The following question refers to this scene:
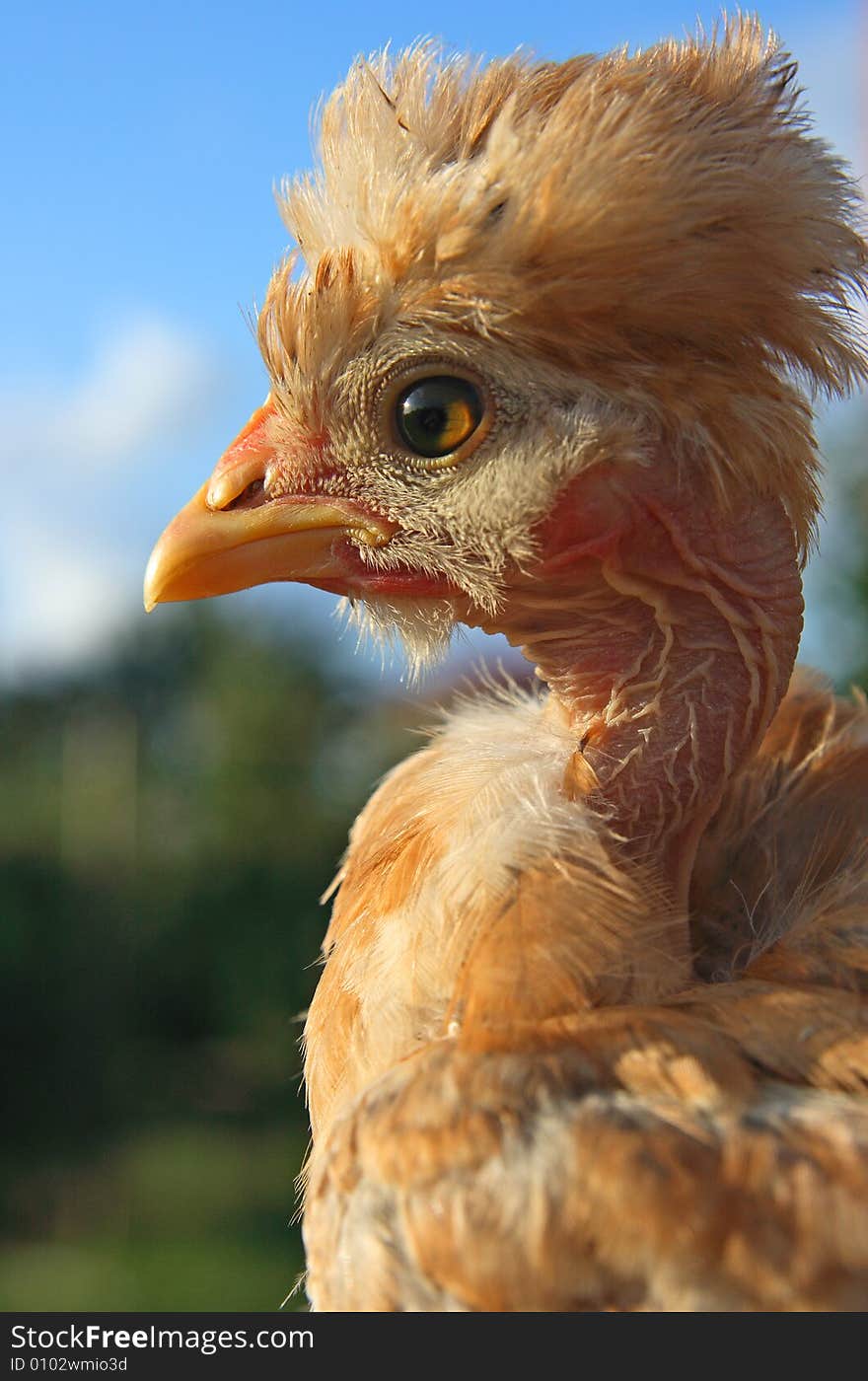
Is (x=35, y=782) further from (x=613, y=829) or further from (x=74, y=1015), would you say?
(x=613, y=829)

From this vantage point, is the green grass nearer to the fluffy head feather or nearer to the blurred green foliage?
the blurred green foliage

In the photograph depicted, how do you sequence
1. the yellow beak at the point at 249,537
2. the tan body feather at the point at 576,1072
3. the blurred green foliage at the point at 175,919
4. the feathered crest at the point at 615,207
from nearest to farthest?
the tan body feather at the point at 576,1072
the feathered crest at the point at 615,207
the yellow beak at the point at 249,537
the blurred green foliage at the point at 175,919

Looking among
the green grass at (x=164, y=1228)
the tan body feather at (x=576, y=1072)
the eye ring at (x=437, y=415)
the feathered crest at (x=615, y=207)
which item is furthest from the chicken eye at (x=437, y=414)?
the green grass at (x=164, y=1228)

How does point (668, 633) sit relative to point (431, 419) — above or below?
below

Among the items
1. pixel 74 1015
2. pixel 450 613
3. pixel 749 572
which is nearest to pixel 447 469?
pixel 450 613

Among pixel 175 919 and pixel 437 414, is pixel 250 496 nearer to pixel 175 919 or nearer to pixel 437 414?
pixel 437 414

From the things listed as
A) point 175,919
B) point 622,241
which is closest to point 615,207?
point 622,241

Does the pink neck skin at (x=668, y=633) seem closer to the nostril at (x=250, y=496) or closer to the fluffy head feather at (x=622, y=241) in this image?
the fluffy head feather at (x=622, y=241)
